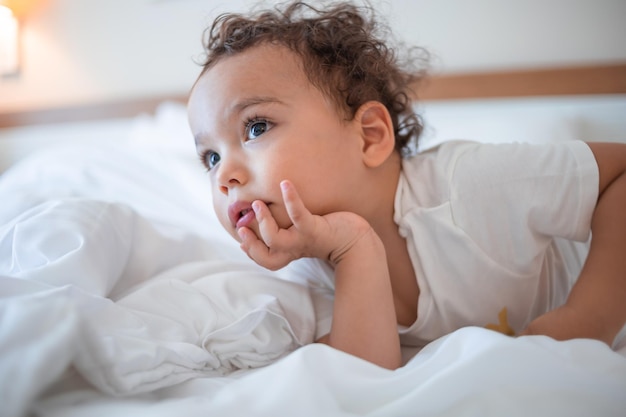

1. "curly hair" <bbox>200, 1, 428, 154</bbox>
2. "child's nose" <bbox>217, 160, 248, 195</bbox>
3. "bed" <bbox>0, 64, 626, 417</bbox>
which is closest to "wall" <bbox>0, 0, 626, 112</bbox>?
"bed" <bbox>0, 64, 626, 417</bbox>

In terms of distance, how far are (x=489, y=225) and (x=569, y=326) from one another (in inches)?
7.5

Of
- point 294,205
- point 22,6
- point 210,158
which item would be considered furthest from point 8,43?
point 294,205


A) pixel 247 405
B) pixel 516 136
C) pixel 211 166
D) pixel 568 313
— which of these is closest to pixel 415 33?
pixel 516 136

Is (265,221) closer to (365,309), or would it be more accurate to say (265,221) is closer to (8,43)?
(365,309)

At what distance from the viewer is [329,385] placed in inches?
19.3

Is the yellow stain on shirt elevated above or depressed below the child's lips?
below

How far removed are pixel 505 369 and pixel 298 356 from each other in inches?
8.3

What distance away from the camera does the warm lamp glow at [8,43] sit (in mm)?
2494

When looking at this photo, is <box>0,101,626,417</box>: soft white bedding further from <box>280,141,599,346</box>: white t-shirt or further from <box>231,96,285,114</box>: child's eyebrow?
<box>231,96,285,114</box>: child's eyebrow

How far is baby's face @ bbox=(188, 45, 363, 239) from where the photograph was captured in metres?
0.71

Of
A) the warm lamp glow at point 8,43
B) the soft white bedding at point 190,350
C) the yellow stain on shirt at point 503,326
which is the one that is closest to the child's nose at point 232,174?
the soft white bedding at point 190,350

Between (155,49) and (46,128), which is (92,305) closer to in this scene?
(155,49)

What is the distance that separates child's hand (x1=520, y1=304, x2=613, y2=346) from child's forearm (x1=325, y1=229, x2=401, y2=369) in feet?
0.67

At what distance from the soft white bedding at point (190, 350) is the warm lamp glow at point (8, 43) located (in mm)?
2027
